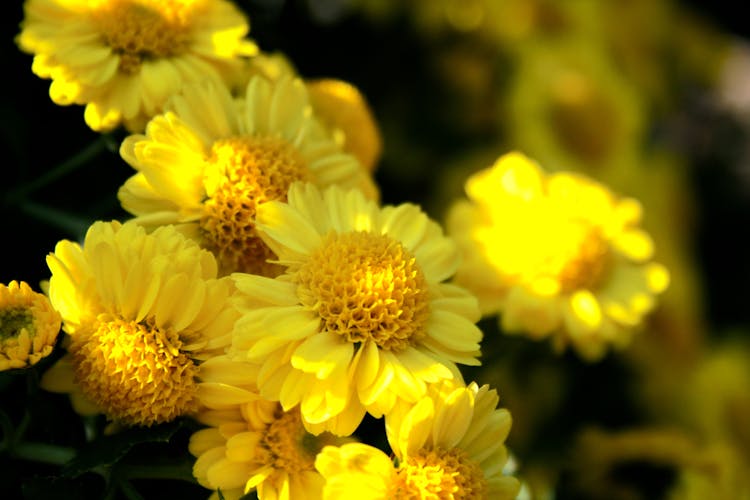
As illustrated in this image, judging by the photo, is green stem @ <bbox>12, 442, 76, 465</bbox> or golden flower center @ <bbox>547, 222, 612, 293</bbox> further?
golden flower center @ <bbox>547, 222, 612, 293</bbox>

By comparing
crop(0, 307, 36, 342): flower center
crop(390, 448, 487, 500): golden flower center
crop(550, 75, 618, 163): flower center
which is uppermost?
crop(550, 75, 618, 163): flower center

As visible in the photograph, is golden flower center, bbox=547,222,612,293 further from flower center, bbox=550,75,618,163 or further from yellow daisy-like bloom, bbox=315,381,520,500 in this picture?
flower center, bbox=550,75,618,163

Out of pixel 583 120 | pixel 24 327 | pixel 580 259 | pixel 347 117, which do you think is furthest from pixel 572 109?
pixel 24 327

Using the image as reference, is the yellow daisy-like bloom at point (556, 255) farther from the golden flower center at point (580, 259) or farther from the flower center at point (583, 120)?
the flower center at point (583, 120)

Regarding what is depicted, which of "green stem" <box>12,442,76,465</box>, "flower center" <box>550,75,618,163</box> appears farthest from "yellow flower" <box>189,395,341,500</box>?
"flower center" <box>550,75,618,163</box>

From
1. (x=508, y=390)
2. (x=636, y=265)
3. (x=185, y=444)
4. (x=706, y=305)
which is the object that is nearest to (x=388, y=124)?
(x=508, y=390)

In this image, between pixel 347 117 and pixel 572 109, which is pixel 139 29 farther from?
pixel 572 109
